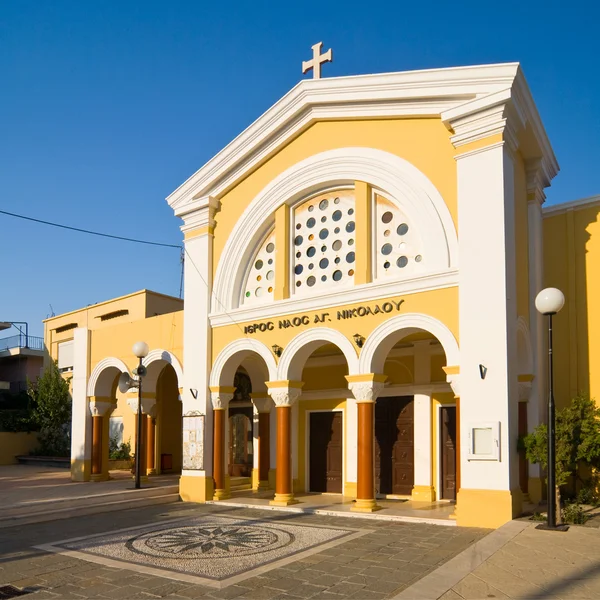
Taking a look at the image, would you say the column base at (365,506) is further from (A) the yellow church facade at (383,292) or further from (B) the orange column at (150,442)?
(B) the orange column at (150,442)

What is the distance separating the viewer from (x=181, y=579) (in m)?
7.92

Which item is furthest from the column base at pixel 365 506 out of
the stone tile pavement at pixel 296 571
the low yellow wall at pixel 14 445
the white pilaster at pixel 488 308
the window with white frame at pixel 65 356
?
the window with white frame at pixel 65 356

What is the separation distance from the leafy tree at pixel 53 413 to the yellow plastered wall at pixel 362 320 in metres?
14.4

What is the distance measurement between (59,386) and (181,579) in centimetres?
2131

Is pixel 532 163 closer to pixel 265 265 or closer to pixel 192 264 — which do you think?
pixel 265 265

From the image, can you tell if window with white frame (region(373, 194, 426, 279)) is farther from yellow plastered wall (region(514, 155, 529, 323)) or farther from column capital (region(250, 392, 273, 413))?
column capital (region(250, 392, 273, 413))

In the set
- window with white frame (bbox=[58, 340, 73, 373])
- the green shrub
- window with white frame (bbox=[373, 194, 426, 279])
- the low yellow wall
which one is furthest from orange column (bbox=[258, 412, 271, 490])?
window with white frame (bbox=[58, 340, 73, 373])

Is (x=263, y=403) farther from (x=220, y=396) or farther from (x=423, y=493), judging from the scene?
(x=423, y=493)

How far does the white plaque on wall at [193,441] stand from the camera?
1502 cm

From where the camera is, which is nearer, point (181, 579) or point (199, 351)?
point (181, 579)

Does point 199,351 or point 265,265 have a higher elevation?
point 265,265

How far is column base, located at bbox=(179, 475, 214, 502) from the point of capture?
48.6 feet

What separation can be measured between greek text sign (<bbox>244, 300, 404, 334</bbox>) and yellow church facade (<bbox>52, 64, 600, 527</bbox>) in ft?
0.13

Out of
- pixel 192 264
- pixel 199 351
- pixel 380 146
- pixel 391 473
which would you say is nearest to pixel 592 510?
pixel 391 473
